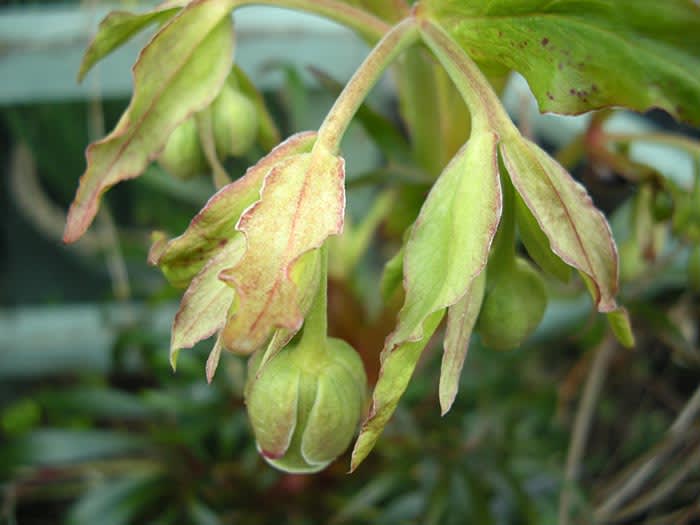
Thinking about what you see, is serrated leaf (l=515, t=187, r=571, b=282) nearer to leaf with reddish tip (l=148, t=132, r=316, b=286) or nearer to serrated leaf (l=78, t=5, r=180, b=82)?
leaf with reddish tip (l=148, t=132, r=316, b=286)

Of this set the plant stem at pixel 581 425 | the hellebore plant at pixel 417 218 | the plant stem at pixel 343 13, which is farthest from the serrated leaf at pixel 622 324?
the plant stem at pixel 581 425

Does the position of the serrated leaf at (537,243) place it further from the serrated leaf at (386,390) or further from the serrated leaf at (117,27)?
the serrated leaf at (117,27)

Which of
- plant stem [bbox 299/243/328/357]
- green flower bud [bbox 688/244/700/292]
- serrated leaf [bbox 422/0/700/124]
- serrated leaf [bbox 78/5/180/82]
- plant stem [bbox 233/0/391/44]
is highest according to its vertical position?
serrated leaf [bbox 422/0/700/124]

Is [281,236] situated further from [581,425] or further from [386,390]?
[581,425]

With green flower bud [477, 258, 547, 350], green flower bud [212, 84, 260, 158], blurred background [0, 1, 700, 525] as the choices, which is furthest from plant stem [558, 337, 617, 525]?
green flower bud [212, 84, 260, 158]

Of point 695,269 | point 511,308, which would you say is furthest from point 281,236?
point 695,269

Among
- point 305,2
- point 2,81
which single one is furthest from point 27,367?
point 305,2

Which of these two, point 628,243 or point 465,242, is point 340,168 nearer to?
point 465,242
